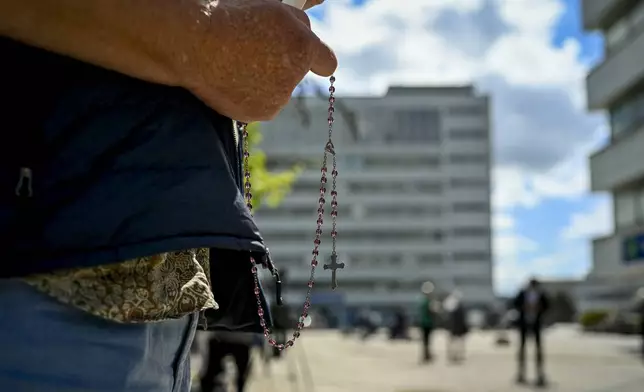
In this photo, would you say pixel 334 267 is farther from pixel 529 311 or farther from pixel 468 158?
pixel 468 158

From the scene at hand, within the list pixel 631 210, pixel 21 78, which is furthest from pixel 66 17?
pixel 631 210

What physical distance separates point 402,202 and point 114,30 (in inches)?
4251

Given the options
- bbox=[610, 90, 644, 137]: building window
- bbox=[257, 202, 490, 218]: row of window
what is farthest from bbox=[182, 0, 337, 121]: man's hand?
bbox=[257, 202, 490, 218]: row of window

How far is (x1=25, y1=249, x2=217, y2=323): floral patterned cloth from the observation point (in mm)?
1126

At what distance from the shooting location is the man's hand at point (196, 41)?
1115mm

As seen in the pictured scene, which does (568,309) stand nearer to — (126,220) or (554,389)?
(554,389)

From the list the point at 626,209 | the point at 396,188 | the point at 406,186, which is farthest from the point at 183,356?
the point at 396,188

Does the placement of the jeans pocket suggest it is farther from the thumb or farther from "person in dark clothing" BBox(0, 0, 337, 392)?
the thumb

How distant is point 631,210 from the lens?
44156 mm

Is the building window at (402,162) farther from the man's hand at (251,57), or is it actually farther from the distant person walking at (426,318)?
the man's hand at (251,57)

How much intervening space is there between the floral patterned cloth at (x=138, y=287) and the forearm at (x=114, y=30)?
29 cm

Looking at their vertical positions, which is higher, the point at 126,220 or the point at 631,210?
the point at 631,210

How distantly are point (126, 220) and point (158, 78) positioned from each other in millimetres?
224

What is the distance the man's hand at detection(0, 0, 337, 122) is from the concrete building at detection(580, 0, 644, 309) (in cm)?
4113
